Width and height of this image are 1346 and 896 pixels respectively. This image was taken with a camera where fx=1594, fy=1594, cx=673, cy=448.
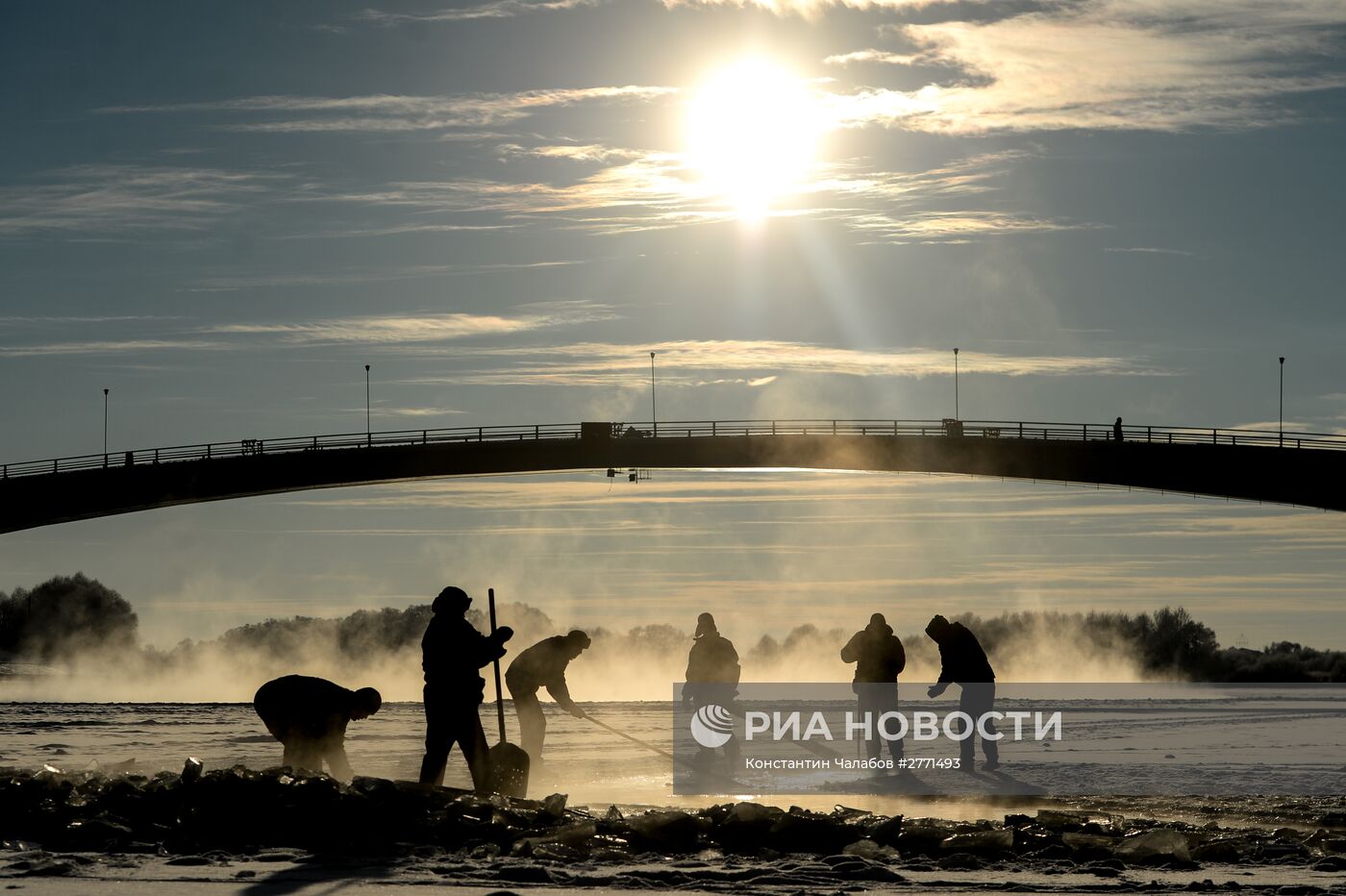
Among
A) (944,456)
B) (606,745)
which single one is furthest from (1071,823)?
(944,456)

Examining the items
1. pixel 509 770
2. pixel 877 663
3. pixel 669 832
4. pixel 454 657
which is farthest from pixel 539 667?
pixel 669 832

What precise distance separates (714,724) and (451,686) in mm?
8701

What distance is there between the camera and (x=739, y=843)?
14.8 metres

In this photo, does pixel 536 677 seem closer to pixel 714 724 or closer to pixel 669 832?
pixel 714 724

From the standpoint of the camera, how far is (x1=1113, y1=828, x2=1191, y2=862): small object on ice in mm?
14094

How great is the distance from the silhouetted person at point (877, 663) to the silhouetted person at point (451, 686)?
7.51 meters

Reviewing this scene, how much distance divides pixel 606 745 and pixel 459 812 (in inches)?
529

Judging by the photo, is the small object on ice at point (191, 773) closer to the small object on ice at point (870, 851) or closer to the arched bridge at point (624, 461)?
the small object on ice at point (870, 851)

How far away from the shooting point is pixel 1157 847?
1420 cm

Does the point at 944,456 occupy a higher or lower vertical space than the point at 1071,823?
higher

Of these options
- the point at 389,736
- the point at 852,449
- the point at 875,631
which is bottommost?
the point at 389,736

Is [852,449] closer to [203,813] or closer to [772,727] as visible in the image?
[772,727]

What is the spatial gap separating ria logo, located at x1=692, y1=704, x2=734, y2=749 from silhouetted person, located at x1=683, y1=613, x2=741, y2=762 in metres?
0.10

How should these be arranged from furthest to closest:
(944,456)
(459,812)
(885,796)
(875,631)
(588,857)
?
(944,456) → (875,631) → (885,796) → (459,812) → (588,857)
